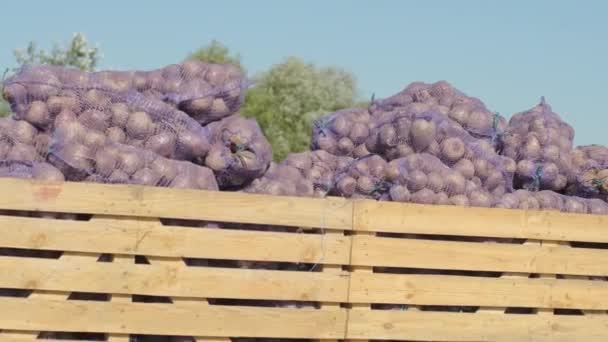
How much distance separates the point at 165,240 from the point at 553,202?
292 centimetres

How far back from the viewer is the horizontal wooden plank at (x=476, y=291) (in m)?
A: 4.82

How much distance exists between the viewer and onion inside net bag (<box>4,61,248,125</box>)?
507 centimetres

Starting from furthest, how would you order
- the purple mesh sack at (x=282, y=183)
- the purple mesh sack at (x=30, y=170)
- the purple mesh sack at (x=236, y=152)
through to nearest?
1. the purple mesh sack at (x=282, y=183)
2. the purple mesh sack at (x=236, y=152)
3. the purple mesh sack at (x=30, y=170)

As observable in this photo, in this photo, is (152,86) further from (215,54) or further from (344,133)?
(215,54)

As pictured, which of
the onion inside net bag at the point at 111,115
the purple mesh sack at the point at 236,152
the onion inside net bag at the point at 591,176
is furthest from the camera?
the onion inside net bag at the point at 591,176

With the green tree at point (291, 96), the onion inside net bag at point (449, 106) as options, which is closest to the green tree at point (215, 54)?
the green tree at point (291, 96)

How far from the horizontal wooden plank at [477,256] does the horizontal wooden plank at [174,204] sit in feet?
0.71

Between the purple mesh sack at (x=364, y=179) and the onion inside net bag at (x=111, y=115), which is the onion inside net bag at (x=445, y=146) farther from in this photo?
the onion inside net bag at (x=111, y=115)

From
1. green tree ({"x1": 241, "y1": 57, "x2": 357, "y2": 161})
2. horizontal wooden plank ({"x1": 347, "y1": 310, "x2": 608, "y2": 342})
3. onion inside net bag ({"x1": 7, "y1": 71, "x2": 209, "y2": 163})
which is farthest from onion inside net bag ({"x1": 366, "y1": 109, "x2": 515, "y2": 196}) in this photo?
green tree ({"x1": 241, "y1": 57, "x2": 357, "y2": 161})

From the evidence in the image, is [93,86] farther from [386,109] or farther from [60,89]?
[386,109]

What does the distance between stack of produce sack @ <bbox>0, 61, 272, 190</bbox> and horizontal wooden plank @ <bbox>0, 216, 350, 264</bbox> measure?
51cm

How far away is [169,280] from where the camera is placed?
4449 millimetres

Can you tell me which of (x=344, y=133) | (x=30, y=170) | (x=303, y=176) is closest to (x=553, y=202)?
(x=344, y=133)

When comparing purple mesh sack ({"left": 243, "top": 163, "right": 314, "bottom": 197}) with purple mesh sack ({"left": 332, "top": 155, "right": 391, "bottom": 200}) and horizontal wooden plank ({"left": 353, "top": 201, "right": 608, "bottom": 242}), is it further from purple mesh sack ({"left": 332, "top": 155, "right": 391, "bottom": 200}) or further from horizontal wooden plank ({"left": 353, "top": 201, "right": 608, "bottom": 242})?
horizontal wooden plank ({"left": 353, "top": 201, "right": 608, "bottom": 242})
